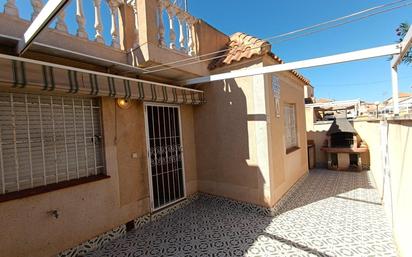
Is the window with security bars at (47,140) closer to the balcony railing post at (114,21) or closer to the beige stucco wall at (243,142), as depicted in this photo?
the balcony railing post at (114,21)

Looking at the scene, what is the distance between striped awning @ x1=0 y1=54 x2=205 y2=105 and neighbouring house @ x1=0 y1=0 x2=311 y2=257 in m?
0.02

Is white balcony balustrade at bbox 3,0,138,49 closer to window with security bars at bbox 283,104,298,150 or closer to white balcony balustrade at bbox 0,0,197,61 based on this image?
white balcony balustrade at bbox 0,0,197,61

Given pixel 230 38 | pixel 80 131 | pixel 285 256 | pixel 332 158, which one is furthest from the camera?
pixel 332 158

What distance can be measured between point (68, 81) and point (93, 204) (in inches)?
146

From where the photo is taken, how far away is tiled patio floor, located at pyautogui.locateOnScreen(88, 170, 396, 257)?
604cm

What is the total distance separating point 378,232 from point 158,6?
10.3 m

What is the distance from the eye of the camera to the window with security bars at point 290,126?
12148mm

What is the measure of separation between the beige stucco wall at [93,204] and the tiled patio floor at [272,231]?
87cm

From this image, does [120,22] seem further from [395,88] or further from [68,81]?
[395,88]

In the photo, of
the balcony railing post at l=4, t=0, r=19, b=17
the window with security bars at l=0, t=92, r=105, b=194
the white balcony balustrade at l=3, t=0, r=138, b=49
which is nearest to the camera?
the balcony railing post at l=4, t=0, r=19, b=17

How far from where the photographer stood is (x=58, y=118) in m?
6.24

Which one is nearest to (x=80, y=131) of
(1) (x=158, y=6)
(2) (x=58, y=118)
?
(2) (x=58, y=118)

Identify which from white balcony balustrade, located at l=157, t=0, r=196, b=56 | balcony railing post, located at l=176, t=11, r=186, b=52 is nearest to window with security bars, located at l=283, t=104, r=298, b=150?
white balcony balustrade, located at l=157, t=0, r=196, b=56

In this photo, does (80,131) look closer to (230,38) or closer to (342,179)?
(230,38)
